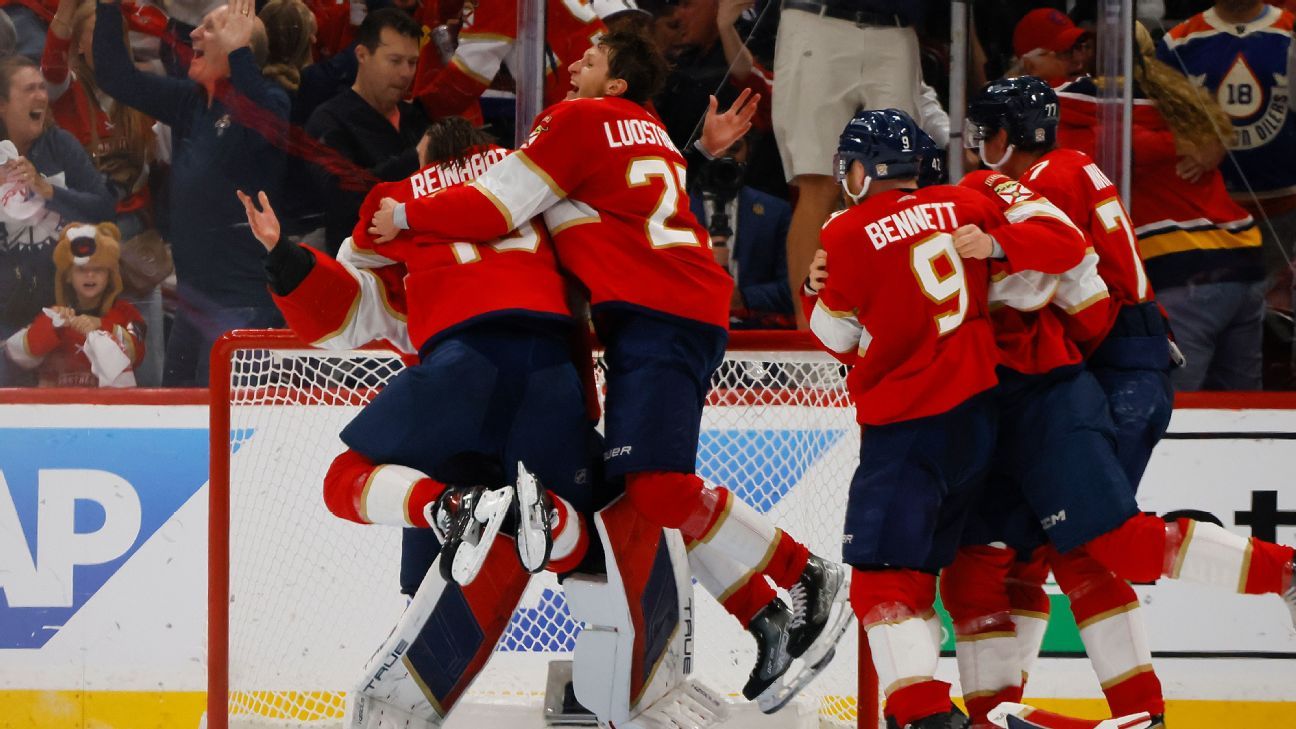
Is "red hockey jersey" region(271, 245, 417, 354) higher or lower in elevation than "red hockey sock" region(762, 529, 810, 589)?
higher

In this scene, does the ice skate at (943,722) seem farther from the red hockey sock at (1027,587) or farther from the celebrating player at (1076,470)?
the red hockey sock at (1027,587)

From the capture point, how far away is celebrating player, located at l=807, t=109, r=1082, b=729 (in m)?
2.64

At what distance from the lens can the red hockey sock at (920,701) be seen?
261 cm

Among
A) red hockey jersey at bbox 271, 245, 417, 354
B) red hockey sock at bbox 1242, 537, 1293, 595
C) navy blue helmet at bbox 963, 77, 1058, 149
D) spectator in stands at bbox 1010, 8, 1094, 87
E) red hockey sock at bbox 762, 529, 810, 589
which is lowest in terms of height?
red hockey sock at bbox 762, 529, 810, 589

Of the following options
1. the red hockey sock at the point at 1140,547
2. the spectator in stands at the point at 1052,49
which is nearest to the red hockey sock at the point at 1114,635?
the red hockey sock at the point at 1140,547

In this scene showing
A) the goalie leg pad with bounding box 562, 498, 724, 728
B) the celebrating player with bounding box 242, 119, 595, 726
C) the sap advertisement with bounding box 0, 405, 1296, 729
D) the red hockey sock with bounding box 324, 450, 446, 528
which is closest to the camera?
the red hockey sock with bounding box 324, 450, 446, 528

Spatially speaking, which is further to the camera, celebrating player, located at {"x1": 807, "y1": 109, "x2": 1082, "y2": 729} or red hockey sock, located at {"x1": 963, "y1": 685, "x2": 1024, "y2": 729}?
red hockey sock, located at {"x1": 963, "y1": 685, "x2": 1024, "y2": 729}

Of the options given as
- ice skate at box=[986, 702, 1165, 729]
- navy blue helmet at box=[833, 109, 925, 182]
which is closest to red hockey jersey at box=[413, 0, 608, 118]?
navy blue helmet at box=[833, 109, 925, 182]

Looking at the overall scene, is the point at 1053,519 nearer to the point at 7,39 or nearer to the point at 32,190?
the point at 32,190

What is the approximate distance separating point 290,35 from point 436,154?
124cm

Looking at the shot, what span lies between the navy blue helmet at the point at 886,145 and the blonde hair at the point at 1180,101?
1355mm

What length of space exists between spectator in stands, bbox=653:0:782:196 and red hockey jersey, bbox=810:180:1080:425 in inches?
45.2

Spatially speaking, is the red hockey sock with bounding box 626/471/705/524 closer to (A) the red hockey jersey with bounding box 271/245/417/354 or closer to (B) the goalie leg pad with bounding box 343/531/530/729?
(B) the goalie leg pad with bounding box 343/531/530/729

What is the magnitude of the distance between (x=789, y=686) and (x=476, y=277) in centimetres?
101
